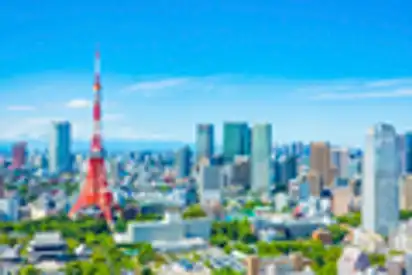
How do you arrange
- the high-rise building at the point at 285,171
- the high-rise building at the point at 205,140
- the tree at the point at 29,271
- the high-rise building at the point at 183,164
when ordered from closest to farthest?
the tree at the point at 29,271, the high-rise building at the point at 285,171, the high-rise building at the point at 183,164, the high-rise building at the point at 205,140

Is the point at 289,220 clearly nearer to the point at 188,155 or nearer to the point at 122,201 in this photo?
the point at 122,201

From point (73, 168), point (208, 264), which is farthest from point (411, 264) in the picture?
point (73, 168)

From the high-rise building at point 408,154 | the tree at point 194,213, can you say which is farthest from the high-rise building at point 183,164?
the tree at point 194,213

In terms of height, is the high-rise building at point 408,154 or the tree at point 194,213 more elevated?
the high-rise building at point 408,154

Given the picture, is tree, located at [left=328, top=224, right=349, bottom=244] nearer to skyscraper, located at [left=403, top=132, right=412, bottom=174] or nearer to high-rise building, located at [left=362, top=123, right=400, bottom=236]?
high-rise building, located at [left=362, top=123, right=400, bottom=236]

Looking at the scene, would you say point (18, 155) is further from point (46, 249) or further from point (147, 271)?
point (147, 271)

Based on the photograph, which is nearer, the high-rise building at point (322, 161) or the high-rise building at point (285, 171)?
the high-rise building at point (322, 161)

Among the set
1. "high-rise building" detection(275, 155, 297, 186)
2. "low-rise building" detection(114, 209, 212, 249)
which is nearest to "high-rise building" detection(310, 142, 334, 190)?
"high-rise building" detection(275, 155, 297, 186)

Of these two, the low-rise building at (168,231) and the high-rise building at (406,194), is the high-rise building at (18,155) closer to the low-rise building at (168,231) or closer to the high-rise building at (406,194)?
the low-rise building at (168,231)
